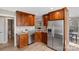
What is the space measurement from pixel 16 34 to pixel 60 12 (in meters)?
2.82

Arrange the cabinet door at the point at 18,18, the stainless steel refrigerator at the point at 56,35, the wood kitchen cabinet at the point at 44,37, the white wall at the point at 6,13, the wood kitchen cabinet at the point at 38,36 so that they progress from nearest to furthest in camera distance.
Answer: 1. the stainless steel refrigerator at the point at 56,35
2. the white wall at the point at 6,13
3. the cabinet door at the point at 18,18
4. the wood kitchen cabinet at the point at 44,37
5. the wood kitchen cabinet at the point at 38,36

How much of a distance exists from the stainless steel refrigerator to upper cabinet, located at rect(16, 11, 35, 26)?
1927 mm

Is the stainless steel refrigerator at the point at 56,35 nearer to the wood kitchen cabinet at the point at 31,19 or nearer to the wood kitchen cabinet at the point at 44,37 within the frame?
the wood kitchen cabinet at the point at 44,37

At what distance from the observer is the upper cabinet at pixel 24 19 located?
23.3ft

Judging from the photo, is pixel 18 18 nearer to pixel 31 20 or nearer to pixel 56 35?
pixel 31 20

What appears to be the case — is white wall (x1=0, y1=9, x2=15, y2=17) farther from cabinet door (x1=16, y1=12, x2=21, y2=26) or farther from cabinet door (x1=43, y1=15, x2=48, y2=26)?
cabinet door (x1=43, y1=15, x2=48, y2=26)

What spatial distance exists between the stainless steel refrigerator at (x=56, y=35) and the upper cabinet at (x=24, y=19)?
1.93 metres

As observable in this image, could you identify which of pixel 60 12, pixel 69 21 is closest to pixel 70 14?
pixel 69 21

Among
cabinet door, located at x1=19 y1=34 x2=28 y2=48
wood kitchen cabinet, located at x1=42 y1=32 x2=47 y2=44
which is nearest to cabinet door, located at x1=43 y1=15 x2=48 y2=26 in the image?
wood kitchen cabinet, located at x1=42 y1=32 x2=47 y2=44

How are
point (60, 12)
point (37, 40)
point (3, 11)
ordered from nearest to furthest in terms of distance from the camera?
point (60, 12) → point (3, 11) → point (37, 40)

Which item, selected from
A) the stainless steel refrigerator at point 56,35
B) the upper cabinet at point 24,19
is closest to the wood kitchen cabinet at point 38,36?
the upper cabinet at point 24,19

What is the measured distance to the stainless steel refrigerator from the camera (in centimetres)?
544
